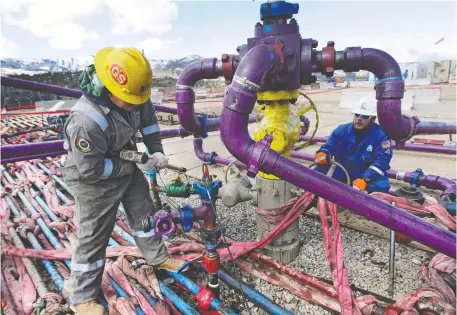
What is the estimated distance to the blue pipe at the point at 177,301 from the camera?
1.72 m

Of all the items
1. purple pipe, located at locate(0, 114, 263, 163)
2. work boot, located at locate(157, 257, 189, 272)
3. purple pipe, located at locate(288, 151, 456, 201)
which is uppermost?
purple pipe, located at locate(0, 114, 263, 163)

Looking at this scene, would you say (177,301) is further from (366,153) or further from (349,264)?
(366,153)

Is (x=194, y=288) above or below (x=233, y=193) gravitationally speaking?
below

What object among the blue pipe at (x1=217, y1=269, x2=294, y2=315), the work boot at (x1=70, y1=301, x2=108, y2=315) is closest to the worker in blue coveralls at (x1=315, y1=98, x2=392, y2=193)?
the blue pipe at (x1=217, y1=269, x2=294, y2=315)

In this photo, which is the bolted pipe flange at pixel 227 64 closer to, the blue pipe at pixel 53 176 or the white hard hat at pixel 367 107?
the white hard hat at pixel 367 107

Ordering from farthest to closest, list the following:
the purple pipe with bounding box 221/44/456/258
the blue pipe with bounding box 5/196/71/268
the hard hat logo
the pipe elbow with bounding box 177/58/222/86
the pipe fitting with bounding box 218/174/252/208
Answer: the blue pipe with bounding box 5/196/71/268
the pipe elbow with bounding box 177/58/222/86
the pipe fitting with bounding box 218/174/252/208
the hard hat logo
the purple pipe with bounding box 221/44/456/258

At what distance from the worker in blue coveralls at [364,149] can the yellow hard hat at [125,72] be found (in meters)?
1.72

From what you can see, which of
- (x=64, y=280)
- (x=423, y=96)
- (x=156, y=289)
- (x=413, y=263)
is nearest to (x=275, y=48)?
(x=156, y=289)

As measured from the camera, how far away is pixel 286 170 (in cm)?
117

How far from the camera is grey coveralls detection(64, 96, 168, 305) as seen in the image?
5.57 ft

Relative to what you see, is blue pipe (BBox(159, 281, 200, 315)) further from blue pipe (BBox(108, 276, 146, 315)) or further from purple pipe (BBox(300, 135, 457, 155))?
purple pipe (BBox(300, 135, 457, 155))

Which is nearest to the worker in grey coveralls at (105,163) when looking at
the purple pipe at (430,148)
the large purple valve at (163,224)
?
the large purple valve at (163,224)

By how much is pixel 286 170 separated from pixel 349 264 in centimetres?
150

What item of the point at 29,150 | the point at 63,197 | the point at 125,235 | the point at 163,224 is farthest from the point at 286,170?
the point at 63,197
